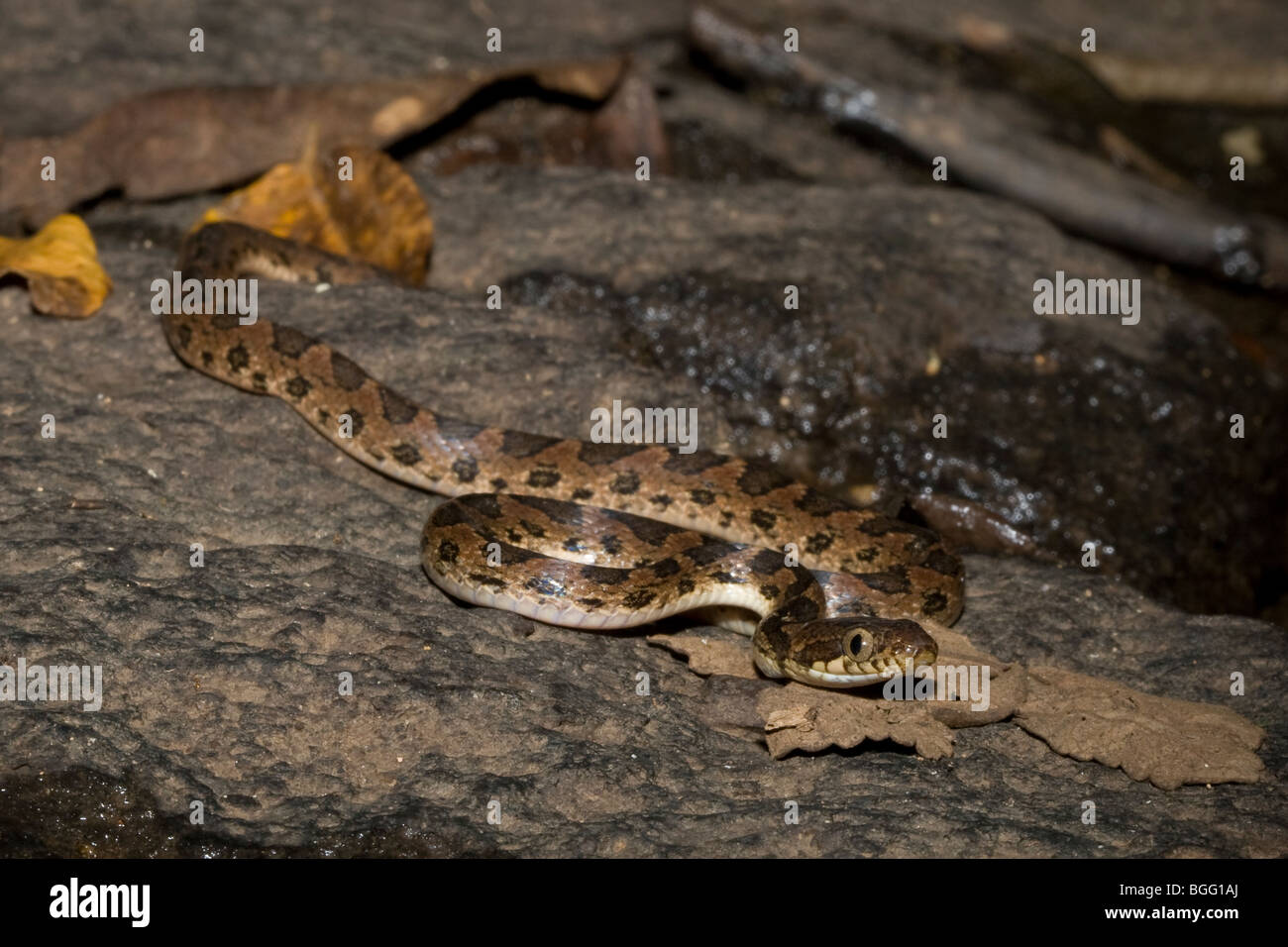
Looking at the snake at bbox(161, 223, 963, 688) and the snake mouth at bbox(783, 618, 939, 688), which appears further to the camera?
the snake at bbox(161, 223, 963, 688)

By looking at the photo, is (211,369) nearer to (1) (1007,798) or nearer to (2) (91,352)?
(2) (91,352)

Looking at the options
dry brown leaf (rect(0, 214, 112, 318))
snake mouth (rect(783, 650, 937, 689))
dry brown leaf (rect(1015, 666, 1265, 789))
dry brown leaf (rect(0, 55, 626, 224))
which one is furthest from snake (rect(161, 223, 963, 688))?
dry brown leaf (rect(0, 55, 626, 224))

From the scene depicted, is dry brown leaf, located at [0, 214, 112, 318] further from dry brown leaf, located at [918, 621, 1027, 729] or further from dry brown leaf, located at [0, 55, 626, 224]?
dry brown leaf, located at [918, 621, 1027, 729]

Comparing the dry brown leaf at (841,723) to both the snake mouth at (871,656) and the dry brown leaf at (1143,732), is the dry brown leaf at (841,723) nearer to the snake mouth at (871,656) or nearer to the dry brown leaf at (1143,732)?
the snake mouth at (871,656)

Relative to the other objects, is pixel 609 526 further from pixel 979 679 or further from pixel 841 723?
pixel 979 679

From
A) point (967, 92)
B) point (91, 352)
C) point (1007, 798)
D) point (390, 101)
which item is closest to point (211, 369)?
point (91, 352)

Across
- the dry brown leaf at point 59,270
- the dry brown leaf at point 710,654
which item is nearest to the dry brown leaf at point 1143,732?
the dry brown leaf at point 710,654
